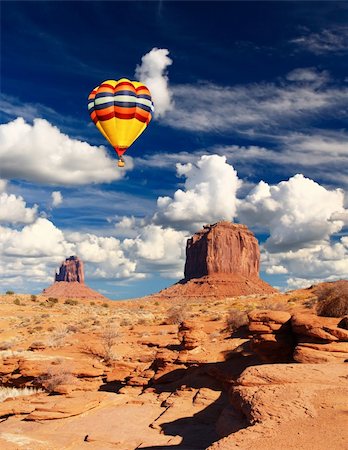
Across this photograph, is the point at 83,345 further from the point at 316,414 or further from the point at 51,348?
the point at 316,414

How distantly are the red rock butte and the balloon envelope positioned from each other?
387 feet

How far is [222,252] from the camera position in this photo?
173 m

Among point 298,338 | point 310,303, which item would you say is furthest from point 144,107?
point 310,303

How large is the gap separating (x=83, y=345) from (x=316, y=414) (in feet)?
71.4

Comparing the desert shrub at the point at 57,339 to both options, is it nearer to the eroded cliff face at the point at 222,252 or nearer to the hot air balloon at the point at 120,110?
the hot air balloon at the point at 120,110

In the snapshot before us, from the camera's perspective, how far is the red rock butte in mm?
155375

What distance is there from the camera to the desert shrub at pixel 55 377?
68.6 feet

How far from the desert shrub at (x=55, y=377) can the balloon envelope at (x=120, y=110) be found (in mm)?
17812

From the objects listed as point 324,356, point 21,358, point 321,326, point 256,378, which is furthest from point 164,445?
point 21,358

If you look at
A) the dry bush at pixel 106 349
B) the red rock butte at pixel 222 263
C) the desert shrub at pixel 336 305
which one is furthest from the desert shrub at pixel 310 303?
the red rock butte at pixel 222 263

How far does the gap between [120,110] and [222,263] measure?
142 m

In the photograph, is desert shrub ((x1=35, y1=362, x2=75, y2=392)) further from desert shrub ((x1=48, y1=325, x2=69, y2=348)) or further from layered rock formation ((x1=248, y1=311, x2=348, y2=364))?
layered rock formation ((x1=248, y1=311, x2=348, y2=364))

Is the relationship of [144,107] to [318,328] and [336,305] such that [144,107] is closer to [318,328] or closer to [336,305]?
[336,305]

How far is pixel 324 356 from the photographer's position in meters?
15.2
